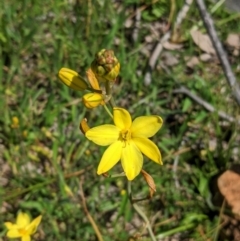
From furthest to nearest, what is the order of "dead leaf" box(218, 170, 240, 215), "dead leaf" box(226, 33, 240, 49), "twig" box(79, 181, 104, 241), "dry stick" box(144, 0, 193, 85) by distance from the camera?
"dead leaf" box(226, 33, 240, 49), "dry stick" box(144, 0, 193, 85), "dead leaf" box(218, 170, 240, 215), "twig" box(79, 181, 104, 241)

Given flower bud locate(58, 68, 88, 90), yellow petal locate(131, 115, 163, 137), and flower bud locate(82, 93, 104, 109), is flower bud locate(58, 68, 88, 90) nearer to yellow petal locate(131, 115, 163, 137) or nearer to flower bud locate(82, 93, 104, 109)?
flower bud locate(82, 93, 104, 109)

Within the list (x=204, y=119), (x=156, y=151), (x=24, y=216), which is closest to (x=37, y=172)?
(x=24, y=216)

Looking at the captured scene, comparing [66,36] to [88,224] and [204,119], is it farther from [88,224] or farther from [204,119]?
[88,224]

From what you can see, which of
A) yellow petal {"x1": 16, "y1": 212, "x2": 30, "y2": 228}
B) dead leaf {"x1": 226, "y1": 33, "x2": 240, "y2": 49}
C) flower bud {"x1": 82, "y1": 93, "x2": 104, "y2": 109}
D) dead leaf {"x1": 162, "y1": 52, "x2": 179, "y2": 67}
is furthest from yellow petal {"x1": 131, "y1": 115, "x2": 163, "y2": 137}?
dead leaf {"x1": 226, "y1": 33, "x2": 240, "y2": 49}

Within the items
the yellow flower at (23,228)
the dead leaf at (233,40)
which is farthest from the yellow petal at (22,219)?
the dead leaf at (233,40)

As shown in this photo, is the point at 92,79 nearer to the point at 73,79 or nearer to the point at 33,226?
the point at 73,79
